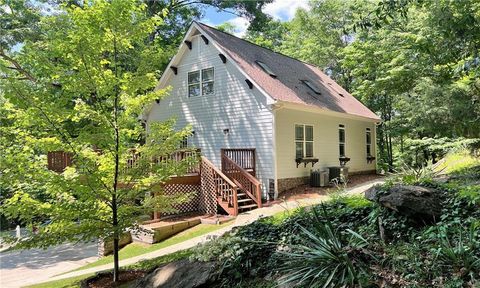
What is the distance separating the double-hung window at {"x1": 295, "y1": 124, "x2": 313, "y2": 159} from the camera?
1345 centimetres

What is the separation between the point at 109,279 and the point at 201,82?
9.96m

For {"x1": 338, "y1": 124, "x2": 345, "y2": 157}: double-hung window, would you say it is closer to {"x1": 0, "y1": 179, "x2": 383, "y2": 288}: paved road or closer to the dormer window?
{"x1": 0, "y1": 179, "x2": 383, "y2": 288}: paved road

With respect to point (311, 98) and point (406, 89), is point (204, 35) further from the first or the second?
point (406, 89)

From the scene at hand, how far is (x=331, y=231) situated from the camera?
13.2ft

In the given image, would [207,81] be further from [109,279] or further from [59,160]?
[109,279]

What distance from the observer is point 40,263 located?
10289mm

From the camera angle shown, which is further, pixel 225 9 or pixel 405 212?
pixel 225 9

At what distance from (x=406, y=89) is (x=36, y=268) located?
1740cm

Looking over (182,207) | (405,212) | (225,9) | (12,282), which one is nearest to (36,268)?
(12,282)

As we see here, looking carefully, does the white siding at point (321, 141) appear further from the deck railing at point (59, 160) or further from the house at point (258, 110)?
Result: the deck railing at point (59, 160)

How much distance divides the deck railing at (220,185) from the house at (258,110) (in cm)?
91

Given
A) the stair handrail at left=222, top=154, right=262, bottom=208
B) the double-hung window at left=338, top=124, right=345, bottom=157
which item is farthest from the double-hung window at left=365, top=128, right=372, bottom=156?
the stair handrail at left=222, top=154, right=262, bottom=208

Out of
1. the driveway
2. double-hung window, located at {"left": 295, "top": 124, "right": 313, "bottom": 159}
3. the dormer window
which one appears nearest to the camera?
the driveway

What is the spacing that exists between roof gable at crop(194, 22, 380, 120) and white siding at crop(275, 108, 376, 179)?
0.58 m
